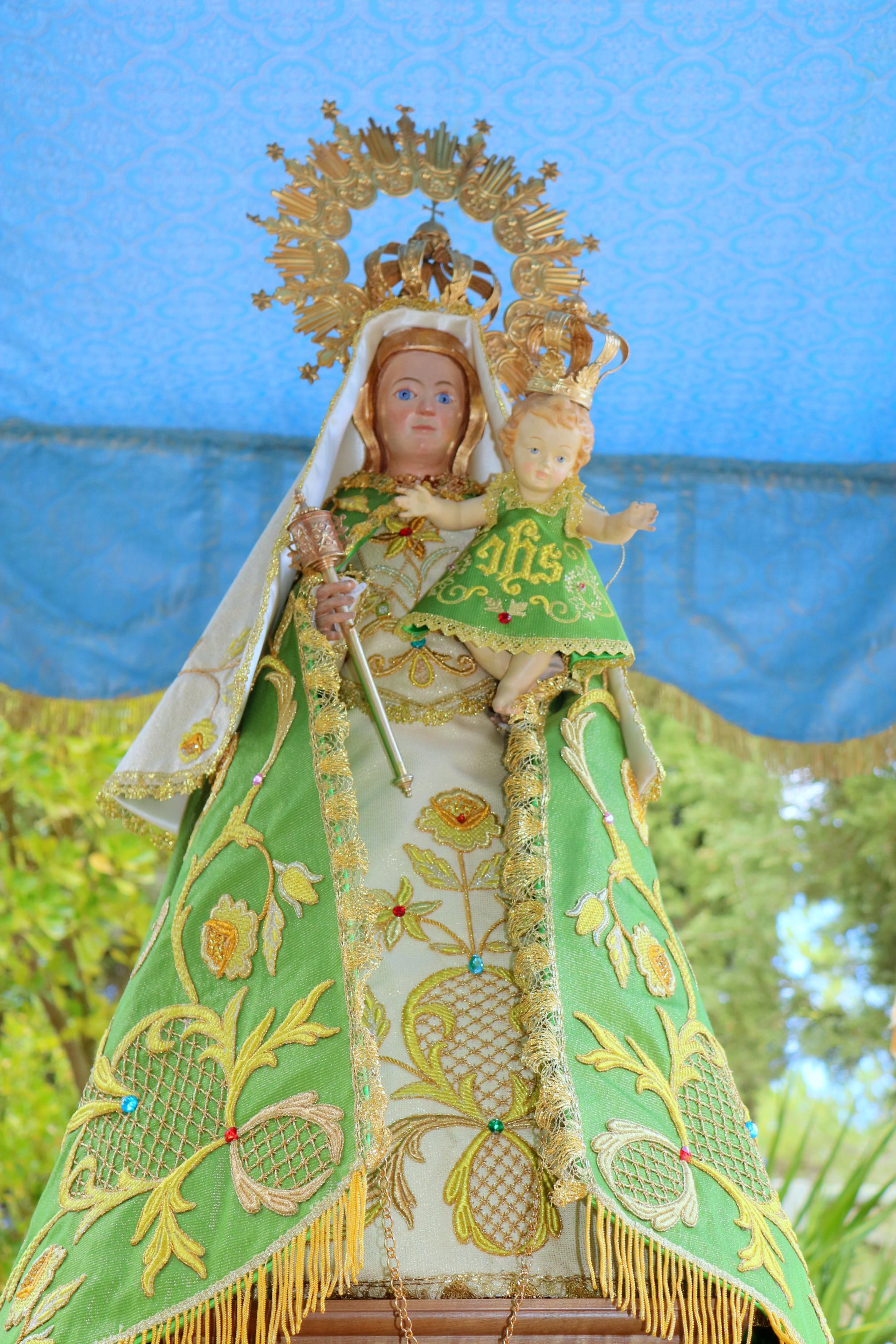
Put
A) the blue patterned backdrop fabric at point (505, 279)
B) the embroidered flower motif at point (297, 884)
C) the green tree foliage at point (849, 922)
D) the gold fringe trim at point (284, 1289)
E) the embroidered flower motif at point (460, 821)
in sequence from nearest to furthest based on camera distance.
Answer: the gold fringe trim at point (284, 1289) < the embroidered flower motif at point (297, 884) < the embroidered flower motif at point (460, 821) < the blue patterned backdrop fabric at point (505, 279) < the green tree foliage at point (849, 922)

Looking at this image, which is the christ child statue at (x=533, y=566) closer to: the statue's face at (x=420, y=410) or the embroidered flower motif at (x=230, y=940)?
the statue's face at (x=420, y=410)

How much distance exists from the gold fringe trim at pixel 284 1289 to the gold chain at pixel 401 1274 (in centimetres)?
6

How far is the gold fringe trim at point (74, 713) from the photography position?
9.70ft

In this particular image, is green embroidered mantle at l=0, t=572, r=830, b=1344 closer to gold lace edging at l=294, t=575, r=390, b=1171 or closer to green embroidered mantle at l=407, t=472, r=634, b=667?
gold lace edging at l=294, t=575, r=390, b=1171

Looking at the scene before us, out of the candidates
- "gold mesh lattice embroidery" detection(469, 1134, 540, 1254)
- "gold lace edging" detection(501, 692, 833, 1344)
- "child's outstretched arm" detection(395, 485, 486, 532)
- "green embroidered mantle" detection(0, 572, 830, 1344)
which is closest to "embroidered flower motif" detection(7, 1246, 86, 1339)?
"green embroidered mantle" detection(0, 572, 830, 1344)

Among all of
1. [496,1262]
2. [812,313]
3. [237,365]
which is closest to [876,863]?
[812,313]

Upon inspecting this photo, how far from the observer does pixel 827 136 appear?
2.44 meters

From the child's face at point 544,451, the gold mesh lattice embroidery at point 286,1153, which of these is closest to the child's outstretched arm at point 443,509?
the child's face at point 544,451

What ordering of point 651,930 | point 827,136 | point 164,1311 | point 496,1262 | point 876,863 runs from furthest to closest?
point 876,863
point 827,136
point 651,930
point 496,1262
point 164,1311

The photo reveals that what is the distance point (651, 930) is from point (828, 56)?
5.11 feet

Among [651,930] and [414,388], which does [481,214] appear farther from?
[651,930]

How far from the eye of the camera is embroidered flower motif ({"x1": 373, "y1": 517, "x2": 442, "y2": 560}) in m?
2.51

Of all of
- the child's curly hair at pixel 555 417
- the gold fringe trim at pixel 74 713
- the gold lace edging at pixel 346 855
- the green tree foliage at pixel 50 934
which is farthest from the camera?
the green tree foliage at pixel 50 934

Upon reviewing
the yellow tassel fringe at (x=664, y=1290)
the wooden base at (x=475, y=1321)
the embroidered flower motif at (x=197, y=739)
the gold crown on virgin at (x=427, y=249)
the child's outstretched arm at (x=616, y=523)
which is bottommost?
the wooden base at (x=475, y=1321)
